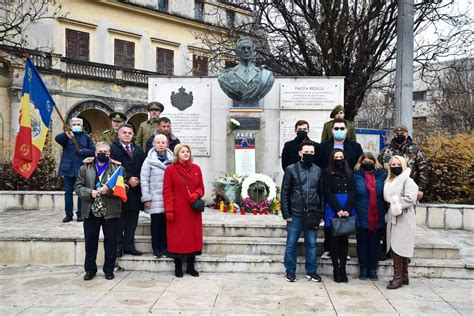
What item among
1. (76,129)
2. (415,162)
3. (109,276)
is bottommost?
(109,276)

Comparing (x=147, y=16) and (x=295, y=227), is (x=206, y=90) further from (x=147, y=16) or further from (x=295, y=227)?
(x=147, y=16)

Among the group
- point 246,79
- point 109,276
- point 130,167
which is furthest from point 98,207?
point 246,79

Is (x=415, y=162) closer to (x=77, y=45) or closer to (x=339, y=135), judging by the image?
(x=339, y=135)

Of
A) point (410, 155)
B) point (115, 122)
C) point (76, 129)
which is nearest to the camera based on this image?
point (410, 155)

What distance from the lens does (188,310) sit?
4734 millimetres

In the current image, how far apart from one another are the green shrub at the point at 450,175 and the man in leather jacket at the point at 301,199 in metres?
5.47

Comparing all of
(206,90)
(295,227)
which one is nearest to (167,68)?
(206,90)

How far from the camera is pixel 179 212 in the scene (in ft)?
18.9

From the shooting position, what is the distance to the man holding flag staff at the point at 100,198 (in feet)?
18.1

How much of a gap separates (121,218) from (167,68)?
23080 mm

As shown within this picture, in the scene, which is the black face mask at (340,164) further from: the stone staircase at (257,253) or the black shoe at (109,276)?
the black shoe at (109,276)

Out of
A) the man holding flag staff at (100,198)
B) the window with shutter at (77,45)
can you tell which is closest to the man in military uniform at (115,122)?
the man holding flag staff at (100,198)

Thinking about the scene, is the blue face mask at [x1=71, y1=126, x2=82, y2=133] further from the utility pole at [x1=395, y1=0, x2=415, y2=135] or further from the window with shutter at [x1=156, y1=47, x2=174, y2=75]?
the window with shutter at [x1=156, y1=47, x2=174, y2=75]

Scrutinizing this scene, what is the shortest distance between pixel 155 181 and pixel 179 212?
1.97 feet
